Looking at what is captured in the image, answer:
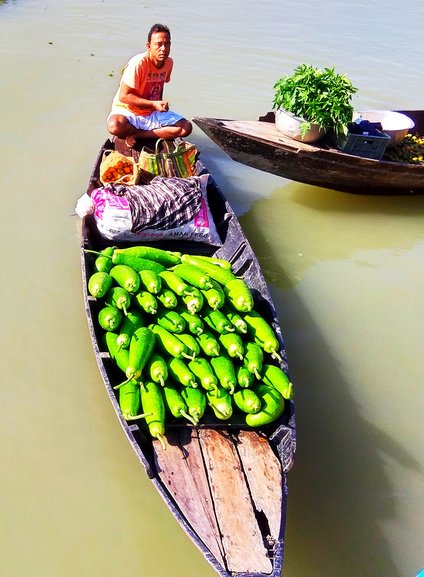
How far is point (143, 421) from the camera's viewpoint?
3.04 metres

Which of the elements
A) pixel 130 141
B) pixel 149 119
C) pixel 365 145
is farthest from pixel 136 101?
pixel 365 145

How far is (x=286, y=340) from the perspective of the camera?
451 centimetres

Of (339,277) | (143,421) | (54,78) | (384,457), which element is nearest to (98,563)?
(143,421)

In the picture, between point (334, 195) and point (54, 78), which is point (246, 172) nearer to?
point (334, 195)

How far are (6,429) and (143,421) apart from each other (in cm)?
113

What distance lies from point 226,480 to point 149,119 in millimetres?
4023

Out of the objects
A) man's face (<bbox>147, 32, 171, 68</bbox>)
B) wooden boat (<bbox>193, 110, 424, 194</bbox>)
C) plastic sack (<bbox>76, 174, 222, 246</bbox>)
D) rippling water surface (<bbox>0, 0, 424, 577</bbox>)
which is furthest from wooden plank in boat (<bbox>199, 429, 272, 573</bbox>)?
man's face (<bbox>147, 32, 171, 68</bbox>)

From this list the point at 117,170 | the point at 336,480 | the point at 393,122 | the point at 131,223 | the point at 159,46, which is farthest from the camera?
the point at 393,122

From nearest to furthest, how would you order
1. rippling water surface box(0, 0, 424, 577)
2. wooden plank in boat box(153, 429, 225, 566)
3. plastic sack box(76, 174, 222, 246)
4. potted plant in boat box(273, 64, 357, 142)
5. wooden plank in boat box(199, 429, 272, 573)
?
wooden plank in boat box(199, 429, 272, 573)
wooden plank in boat box(153, 429, 225, 566)
rippling water surface box(0, 0, 424, 577)
plastic sack box(76, 174, 222, 246)
potted plant in boat box(273, 64, 357, 142)

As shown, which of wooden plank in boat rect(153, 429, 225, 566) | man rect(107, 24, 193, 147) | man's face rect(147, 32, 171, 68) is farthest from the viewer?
man rect(107, 24, 193, 147)

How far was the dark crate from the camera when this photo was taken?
5.89 meters

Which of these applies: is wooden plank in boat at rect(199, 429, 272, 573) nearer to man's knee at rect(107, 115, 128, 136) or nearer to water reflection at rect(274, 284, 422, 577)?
water reflection at rect(274, 284, 422, 577)

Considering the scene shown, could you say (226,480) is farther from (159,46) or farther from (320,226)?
(159,46)

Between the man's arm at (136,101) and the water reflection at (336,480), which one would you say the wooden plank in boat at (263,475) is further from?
the man's arm at (136,101)
